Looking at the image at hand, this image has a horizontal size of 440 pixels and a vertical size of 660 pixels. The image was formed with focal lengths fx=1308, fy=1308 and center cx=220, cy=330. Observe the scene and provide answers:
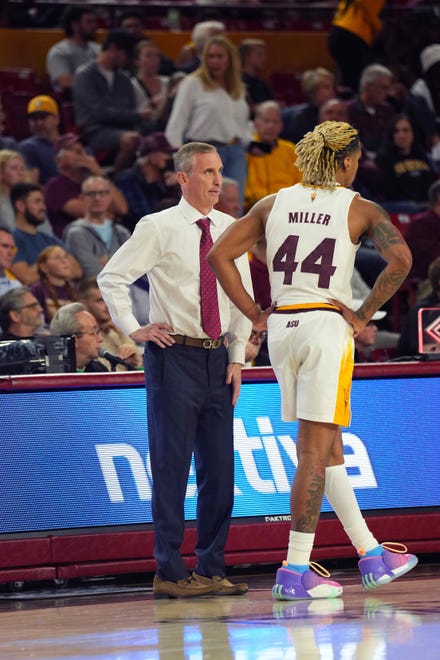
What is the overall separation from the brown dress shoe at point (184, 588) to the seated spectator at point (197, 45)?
7301mm

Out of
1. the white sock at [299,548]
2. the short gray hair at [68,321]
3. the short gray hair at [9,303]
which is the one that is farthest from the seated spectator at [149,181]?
the white sock at [299,548]

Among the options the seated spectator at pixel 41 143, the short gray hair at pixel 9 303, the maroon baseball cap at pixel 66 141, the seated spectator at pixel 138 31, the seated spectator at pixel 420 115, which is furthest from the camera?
the seated spectator at pixel 420 115

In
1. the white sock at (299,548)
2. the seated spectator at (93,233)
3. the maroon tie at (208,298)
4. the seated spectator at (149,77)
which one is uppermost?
the seated spectator at (149,77)

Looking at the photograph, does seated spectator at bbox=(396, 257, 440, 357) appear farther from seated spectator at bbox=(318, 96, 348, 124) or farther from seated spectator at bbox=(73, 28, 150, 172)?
seated spectator at bbox=(73, 28, 150, 172)

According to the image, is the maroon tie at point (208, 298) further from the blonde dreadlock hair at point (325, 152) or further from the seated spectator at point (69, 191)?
the seated spectator at point (69, 191)

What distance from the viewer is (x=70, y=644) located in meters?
4.61

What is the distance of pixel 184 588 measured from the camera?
19.4ft

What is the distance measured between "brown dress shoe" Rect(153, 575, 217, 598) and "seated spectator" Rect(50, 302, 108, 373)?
1.80 meters

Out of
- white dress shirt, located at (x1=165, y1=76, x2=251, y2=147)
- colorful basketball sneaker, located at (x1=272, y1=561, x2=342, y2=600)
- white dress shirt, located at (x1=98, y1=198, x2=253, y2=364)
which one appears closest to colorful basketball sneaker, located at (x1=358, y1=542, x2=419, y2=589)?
colorful basketball sneaker, located at (x1=272, y1=561, x2=342, y2=600)

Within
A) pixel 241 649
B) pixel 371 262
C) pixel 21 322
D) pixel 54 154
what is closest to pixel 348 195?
pixel 241 649

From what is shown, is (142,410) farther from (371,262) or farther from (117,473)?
(371,262)

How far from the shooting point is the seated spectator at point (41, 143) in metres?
12.3

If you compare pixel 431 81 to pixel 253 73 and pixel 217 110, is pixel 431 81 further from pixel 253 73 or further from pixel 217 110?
pixel 217 110

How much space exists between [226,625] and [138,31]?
35.4ft
